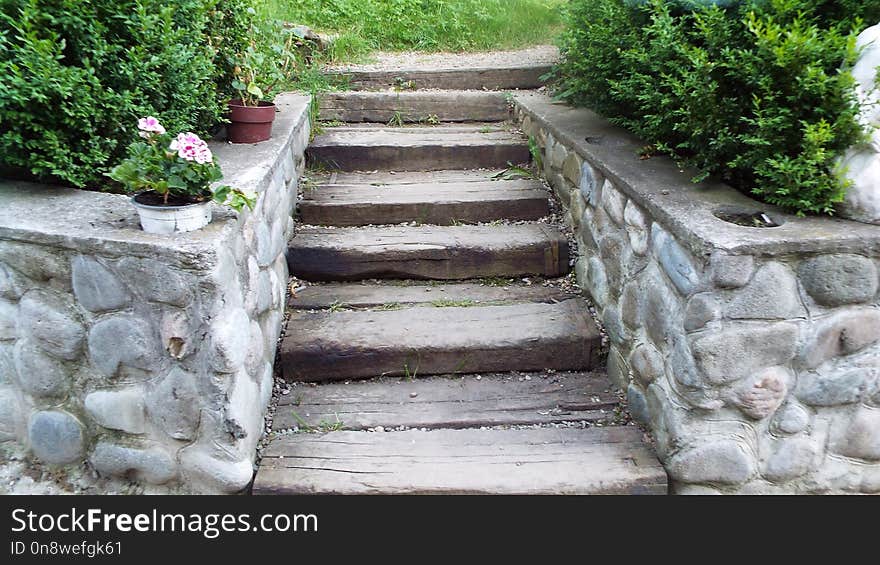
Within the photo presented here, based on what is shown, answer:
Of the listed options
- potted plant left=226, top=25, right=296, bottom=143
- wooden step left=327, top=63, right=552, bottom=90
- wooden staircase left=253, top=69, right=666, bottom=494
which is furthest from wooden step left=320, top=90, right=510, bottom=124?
potted plant left=226, top=25, right=296, bottom=143

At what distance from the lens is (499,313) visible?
2.85 m

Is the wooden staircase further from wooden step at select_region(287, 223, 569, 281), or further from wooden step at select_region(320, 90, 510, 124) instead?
wooden step at select_region(320, 90, 510, 124)

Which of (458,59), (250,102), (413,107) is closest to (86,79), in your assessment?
(250,102)

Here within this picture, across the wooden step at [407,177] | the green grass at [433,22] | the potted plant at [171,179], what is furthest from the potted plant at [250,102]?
the green grass at [433,22]

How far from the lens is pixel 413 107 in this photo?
4.23 metres

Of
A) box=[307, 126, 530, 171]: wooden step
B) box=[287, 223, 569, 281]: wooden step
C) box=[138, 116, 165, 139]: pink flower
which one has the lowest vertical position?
box=[287, 223, 569, 281]: wooden step

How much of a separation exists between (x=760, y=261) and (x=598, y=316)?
0.93 m

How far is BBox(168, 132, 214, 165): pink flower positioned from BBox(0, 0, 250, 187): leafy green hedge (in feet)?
1.14

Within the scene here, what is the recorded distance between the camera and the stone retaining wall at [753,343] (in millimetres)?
1965

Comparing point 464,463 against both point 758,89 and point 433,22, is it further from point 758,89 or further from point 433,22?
point 433,22

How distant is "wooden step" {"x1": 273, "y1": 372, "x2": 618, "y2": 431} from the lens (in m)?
2.46

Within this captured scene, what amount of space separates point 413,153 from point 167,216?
1997mm

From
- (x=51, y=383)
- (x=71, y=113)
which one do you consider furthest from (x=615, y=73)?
(x=51, y=383)

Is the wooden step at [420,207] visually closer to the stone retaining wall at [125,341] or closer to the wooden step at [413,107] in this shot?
the wooden step at [413,107]
